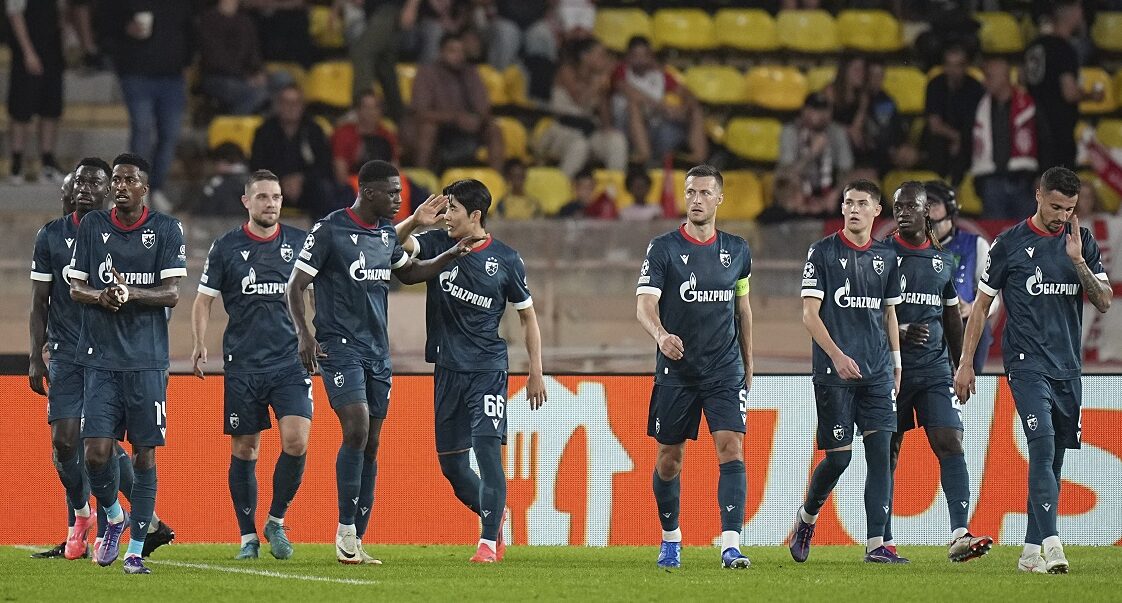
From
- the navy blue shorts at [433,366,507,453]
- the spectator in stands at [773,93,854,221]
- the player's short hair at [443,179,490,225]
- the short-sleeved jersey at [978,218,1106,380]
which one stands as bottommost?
the navy blue shorts at [433,366,507,453]

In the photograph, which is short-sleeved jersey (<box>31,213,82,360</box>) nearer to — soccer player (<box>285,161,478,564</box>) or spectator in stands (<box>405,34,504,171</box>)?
soccer player (<box>285,161,478,564</box>)

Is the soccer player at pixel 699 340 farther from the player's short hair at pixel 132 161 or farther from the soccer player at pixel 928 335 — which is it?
the player's short hair at pixel 132 161

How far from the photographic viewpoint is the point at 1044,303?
839cm

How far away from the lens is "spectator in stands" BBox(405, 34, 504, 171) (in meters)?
16.7

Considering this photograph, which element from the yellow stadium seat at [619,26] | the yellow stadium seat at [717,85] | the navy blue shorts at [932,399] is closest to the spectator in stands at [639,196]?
the yellow stadium seat at [717,85]

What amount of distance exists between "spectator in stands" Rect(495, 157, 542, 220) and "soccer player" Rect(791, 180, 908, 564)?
6873mm

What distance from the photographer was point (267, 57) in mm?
17578

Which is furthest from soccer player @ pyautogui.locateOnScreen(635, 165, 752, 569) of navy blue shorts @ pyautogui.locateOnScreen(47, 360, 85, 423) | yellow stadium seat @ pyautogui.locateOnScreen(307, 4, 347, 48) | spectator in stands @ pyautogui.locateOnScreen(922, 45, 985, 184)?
yellow stadium seat @ pyautogui.locateOnScreen(307, 4, 347, 48)

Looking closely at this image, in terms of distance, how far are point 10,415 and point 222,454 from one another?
1410mm

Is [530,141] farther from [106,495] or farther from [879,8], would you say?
[106,495]

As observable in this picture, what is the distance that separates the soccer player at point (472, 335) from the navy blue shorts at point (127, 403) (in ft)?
5.40

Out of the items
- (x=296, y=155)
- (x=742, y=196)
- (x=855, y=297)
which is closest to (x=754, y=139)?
(x=742, y=196)

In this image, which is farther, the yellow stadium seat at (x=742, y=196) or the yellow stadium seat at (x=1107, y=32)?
the yellow stadium seat at (x=1107, y=32)

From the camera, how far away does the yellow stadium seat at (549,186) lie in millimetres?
16531
